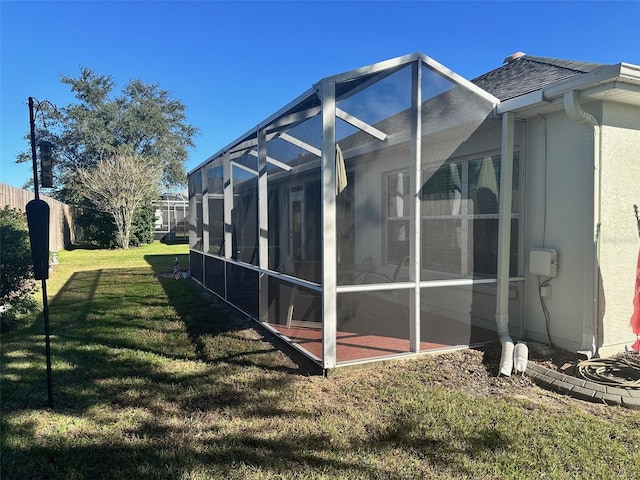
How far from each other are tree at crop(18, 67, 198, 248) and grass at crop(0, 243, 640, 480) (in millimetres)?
25410

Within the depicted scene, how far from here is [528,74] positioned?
5.90m

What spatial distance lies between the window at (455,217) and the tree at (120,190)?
21.1m

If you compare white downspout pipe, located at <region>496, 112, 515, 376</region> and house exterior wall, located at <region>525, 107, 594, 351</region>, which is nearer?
house exterior wall, located at <region>525, 107, 594, 351</region>

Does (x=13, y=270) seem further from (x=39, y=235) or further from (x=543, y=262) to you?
(x=543, y=262)

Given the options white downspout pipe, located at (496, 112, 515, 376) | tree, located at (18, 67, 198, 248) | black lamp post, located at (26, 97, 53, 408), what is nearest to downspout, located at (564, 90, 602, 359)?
white downspout pipe, located at (496, 112, 515, 376)

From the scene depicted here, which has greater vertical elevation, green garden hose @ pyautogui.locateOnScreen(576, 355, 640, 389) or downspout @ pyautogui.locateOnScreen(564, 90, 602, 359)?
downspout @ pyautogui.locateOnScreen(564, 90, 602, 359)

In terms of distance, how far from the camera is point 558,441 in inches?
115

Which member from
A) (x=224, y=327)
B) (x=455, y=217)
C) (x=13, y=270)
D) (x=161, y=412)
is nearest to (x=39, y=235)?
(x=161, y=412)

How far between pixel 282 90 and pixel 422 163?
482 inches

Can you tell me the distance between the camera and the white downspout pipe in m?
4.88

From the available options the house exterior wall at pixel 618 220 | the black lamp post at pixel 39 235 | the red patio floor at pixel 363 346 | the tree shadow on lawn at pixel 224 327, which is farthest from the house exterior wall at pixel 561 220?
the black lamp post at pixel 39 235

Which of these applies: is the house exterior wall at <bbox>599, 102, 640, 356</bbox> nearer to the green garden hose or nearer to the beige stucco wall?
the beige stucco wall

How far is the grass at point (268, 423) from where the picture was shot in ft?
8.69

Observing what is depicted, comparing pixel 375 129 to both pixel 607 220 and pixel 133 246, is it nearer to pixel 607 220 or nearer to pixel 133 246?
pixel 607 220
